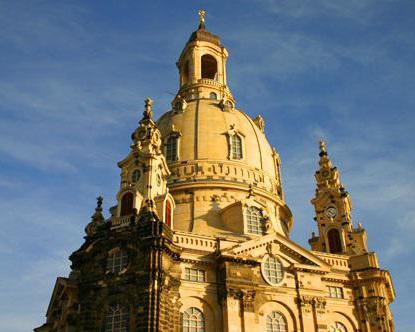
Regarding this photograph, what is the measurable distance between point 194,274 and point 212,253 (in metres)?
2.40

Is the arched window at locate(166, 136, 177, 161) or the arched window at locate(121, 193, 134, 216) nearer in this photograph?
the arched window at locate(121, 193, 134, 216)

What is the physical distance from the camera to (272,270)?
1982 inches

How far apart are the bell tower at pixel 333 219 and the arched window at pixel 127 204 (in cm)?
2199

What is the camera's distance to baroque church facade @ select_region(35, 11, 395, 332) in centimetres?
4562

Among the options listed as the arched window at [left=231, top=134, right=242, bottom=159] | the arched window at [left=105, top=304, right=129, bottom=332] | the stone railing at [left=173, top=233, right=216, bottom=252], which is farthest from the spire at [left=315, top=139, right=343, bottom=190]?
the arched window at [left=105, top=304, right=129, bottom=332]

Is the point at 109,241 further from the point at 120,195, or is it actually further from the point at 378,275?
the point at 378,275

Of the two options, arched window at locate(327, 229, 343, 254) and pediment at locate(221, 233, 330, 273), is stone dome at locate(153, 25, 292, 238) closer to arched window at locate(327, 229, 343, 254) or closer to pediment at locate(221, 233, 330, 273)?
pediment at locate(221, 233, 330, 273)

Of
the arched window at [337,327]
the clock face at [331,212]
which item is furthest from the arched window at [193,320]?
the clock face at [331,212]

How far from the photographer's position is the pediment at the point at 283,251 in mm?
49906

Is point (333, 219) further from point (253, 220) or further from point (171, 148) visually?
point (171, 148)

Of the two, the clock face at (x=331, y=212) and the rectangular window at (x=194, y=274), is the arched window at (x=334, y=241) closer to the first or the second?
the clock face at (x=331, y=212)

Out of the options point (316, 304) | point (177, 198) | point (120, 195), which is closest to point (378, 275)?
point (316, 304)

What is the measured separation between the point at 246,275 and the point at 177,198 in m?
13.1

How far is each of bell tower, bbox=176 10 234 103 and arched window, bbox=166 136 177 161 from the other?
1103cm
